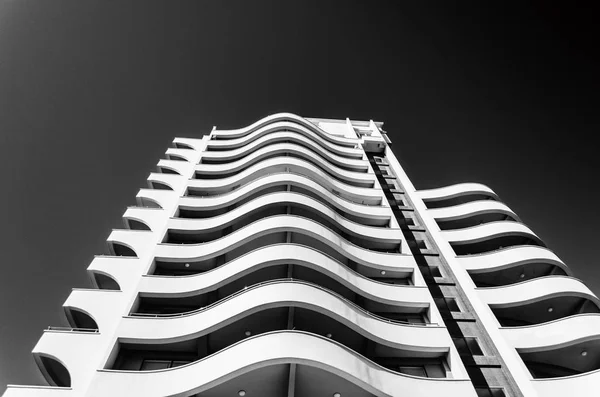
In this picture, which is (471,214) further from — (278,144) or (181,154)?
(181,154)

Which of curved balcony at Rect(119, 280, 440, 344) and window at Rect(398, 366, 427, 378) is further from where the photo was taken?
window at Rect(398, 366, 427, 378)

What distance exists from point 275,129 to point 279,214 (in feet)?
43.7

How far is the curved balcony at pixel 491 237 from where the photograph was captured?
27.3m

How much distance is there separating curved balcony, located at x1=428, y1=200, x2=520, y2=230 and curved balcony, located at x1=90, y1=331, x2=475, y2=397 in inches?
633

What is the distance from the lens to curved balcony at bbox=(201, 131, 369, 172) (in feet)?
118

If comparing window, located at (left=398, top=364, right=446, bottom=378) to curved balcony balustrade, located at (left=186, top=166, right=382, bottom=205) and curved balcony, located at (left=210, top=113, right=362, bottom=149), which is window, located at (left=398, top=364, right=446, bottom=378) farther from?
curved balcony, located at (left=210, top=113, right=362, bottom=149)

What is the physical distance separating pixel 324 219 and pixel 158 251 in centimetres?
1136

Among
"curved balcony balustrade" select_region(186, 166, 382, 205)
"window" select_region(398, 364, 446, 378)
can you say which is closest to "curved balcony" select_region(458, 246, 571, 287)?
"window" select_region(398, 364, 446, 378)

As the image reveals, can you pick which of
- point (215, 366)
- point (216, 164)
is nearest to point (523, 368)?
point (215, 366)

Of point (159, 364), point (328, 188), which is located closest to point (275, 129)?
point (328, 188)

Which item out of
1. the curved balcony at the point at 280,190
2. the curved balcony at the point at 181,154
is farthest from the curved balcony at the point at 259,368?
the curved balcony at the point at 181,154

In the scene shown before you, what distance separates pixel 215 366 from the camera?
52.0 ft

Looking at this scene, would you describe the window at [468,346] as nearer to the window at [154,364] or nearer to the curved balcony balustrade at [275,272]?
the curved balcony balustrade at [275,272]

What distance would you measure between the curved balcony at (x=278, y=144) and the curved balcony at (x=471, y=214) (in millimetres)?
9839
